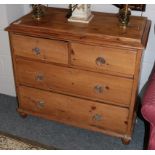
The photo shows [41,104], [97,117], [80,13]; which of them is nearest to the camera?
[80,13]

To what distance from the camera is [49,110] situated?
1966mm

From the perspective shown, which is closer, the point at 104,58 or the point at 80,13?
the point at 104,58

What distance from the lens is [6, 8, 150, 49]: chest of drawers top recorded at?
1.51 meters

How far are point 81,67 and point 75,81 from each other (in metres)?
0.12

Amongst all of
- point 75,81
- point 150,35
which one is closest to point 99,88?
point 75,81

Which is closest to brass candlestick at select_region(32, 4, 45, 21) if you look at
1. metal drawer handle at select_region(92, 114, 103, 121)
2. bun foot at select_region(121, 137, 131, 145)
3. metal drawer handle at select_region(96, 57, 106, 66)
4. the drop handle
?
metal drawer handle at select_region(96, 57, 106, 66)

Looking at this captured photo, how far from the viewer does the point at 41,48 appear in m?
1.70

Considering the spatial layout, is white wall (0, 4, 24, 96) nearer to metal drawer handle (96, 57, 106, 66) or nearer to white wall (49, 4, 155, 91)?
white wall (49, 4, 155, 91)

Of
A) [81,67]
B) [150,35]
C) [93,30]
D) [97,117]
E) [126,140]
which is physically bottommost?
[126,140]

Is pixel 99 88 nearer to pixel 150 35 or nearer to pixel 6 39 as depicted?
pixel 150 35

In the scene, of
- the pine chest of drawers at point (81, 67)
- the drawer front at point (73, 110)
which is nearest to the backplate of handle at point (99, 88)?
the pine chest of drawers at point (81, 67)

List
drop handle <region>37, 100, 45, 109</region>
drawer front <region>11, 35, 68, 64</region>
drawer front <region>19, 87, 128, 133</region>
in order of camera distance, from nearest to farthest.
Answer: drawer front <region>11, 35, 68, 64</region>
drawer front <region>19, 87, 128, 133</region>
drop handle <region>37, 100, 45, 109</region>

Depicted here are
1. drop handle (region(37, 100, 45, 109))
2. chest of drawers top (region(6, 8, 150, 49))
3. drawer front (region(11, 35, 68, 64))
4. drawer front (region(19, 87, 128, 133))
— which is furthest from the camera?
drop handle (region(37, 100, 45, 109))

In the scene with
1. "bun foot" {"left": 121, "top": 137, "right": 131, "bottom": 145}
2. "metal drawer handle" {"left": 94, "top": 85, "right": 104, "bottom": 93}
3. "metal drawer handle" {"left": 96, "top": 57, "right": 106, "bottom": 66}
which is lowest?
"bun foot" {"left": 121, "top": 137, "right": 131, "bottom": 145}
